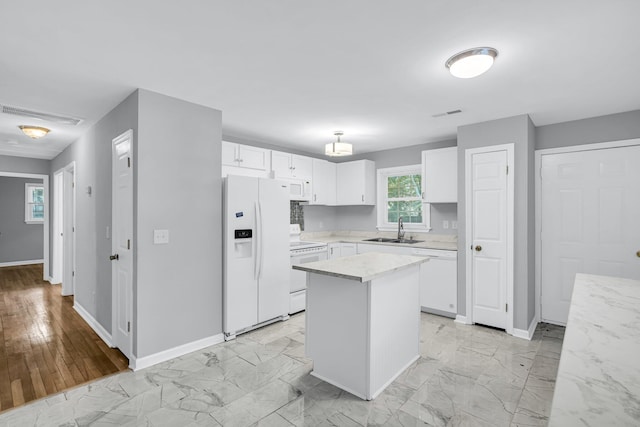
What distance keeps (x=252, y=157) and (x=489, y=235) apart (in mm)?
3074

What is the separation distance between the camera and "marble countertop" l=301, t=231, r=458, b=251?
4.31m

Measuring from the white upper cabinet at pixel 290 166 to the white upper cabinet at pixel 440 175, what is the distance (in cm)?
177

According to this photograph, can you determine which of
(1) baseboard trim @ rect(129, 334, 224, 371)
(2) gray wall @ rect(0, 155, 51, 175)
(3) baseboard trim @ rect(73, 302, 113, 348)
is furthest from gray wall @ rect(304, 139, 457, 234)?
(2) gray wall @ rect(0, 155, 51, 175)

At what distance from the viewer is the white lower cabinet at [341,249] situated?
193 inches

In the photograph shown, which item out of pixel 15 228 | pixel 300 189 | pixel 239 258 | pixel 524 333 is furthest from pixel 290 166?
pixel 15 228

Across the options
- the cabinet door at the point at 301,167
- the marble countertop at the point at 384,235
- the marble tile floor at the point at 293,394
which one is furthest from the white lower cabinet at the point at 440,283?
the cabinet door at the point at 301,167

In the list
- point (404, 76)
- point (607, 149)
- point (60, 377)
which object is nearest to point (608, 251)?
point (607, 149)

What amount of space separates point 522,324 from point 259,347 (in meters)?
2.81

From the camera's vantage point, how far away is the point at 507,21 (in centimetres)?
178

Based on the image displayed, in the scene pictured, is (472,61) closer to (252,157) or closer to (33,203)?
(252,157)

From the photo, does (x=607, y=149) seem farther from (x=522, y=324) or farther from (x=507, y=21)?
(x=507, y=21)

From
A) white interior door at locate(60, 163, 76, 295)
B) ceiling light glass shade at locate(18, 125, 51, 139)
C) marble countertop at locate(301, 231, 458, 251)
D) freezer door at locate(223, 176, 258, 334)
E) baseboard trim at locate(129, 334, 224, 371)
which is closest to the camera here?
baseboard trim at locate(129, 334, 224, 371)

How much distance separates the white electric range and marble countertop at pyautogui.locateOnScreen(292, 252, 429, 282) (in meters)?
1.41

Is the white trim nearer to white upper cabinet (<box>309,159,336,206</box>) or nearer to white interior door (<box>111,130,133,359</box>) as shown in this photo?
white interior door (<box>111,130,133,359</box>)
